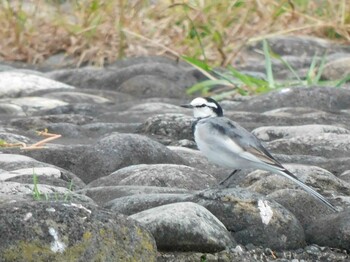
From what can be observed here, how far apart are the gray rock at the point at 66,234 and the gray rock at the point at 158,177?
124 centimetres

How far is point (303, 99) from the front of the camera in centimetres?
699

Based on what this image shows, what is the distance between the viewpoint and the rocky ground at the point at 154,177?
3215mm

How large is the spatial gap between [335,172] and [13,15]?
4.93 metres

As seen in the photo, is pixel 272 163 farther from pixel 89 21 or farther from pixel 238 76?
pixel 89 21

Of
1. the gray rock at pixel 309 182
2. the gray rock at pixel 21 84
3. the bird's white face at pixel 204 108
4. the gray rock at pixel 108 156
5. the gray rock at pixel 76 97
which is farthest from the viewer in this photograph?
the gray rock at pixel 21 84

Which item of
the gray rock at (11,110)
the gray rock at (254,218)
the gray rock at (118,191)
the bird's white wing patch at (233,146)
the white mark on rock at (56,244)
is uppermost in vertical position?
the white mark on rock at (56,244)

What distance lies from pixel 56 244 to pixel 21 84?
4.67 m

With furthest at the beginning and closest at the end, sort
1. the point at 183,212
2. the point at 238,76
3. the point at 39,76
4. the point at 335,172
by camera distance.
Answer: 1. the point at 39,76
2. the point at 238,76
3. the point at 335,172
4. the point at 183,212

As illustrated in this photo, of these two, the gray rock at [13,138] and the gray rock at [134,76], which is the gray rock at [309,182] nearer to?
the gray rock at [13,138]

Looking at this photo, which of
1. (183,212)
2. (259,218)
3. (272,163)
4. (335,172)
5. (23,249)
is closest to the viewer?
(23,249)

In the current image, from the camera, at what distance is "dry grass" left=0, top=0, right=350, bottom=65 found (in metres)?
8.95

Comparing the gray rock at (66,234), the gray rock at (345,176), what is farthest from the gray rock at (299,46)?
the gray rock at (66,234)

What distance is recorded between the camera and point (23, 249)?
3.10 m

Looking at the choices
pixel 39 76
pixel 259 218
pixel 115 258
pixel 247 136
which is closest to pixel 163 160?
pixel 247 136
